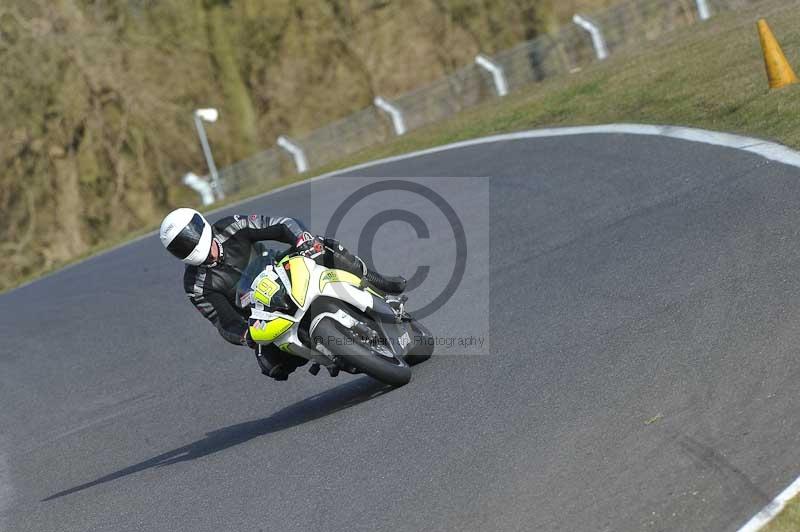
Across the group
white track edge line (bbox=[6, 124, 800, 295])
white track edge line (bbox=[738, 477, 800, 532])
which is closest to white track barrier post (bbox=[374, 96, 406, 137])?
white track edge line (bbox=[6, 124, 800, 295])

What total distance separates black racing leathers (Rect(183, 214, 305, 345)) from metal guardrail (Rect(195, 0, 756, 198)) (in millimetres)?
17593

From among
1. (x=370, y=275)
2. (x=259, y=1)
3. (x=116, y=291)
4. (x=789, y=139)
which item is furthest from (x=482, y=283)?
(x=259, y=1)

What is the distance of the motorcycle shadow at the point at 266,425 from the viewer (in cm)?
897

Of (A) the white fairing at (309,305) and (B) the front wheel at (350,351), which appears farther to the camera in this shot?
(A) the white fairing at (309,305)

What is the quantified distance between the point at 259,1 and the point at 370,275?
96.7 feet

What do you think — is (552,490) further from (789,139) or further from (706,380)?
(789,139)

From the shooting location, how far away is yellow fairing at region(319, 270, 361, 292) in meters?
8.56

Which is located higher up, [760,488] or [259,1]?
[259,1]

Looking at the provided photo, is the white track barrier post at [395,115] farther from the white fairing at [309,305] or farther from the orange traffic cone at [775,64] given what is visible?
the white fairing at [309,305]

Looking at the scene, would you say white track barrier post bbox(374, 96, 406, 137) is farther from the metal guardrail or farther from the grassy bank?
the grassy bank

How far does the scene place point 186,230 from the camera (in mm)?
8438

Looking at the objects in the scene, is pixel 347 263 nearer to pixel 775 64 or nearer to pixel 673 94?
pixel 775 64

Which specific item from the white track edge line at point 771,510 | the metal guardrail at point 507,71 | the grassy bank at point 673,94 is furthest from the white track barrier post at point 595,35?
the white track edge line at point 771,510

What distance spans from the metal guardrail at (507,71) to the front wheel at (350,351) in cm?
1802
